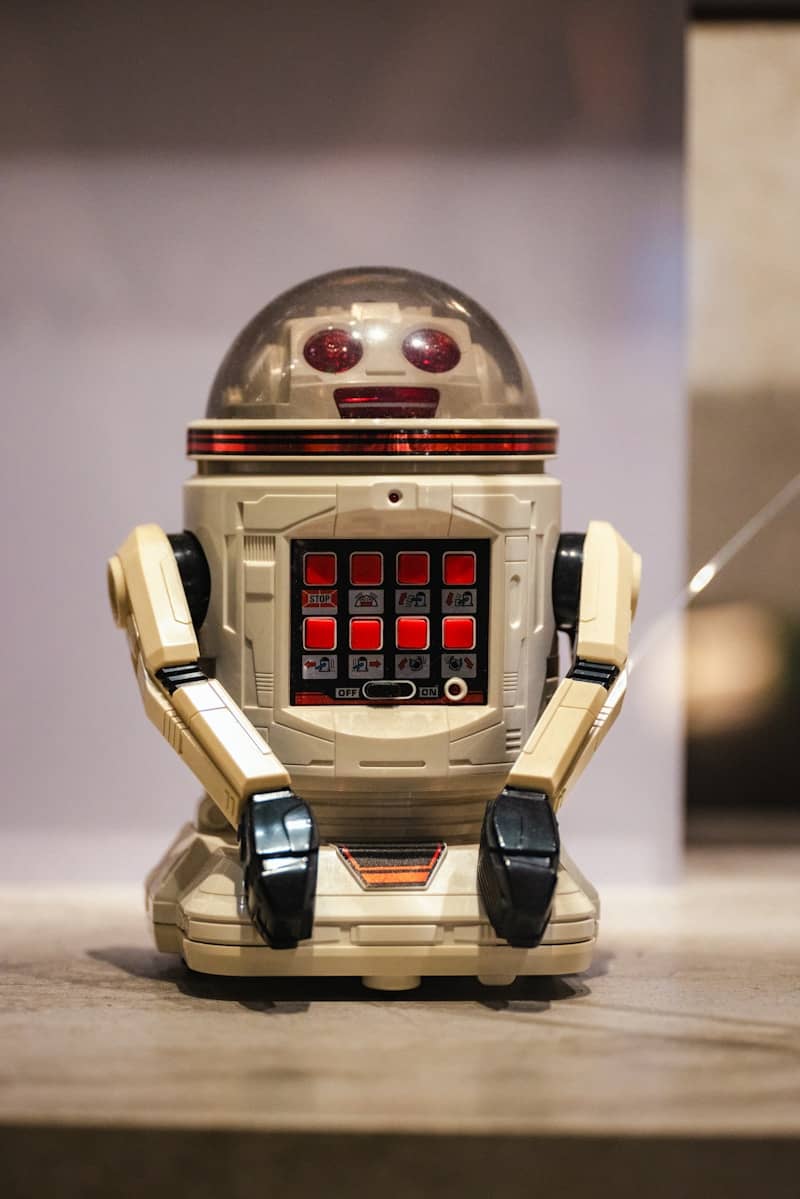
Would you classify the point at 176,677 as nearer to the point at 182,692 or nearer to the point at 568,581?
the point at 182,692

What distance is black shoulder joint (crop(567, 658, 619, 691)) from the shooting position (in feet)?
7.39

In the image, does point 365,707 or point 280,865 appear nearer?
point 280,865

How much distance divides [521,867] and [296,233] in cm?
143

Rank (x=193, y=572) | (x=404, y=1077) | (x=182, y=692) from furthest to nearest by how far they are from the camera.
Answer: (x=193, y=572) < (x=182, y=692) < (x=404, y=1077)

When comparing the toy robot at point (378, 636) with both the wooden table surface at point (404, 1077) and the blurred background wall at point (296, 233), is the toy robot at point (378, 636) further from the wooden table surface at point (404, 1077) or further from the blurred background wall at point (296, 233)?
the blurred background wall at point (296, 233)

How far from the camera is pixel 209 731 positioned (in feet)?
7.13

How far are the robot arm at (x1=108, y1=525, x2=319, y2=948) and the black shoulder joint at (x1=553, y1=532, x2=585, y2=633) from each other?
18.6 inches

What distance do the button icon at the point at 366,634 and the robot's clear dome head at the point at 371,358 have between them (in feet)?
0.95

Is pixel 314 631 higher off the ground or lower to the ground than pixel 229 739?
higher

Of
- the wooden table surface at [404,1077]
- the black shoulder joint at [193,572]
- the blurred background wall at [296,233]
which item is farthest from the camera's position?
the blurred background wall at [296,233]

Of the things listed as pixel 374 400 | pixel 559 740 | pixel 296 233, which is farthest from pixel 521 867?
pixel 296 233

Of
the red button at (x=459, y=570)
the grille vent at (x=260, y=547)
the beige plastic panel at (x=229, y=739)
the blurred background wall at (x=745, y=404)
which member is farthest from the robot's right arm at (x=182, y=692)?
the blurred background wall at (x=745, y=404)

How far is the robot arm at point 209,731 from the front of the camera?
2.09 meters

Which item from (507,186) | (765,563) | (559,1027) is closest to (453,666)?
(559,1027)
